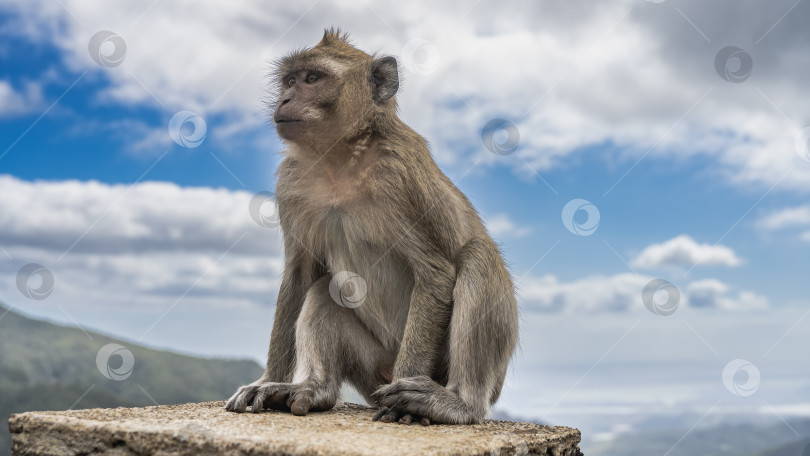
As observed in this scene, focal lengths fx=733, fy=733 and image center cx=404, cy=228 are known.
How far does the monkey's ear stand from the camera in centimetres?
749

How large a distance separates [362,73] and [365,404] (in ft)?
11.3

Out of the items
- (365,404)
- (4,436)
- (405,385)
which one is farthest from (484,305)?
(4,436)

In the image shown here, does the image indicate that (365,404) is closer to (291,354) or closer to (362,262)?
(291,354)

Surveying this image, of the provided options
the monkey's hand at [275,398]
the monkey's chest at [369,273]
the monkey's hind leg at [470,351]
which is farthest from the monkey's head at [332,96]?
the monkey's hand at [275,398]

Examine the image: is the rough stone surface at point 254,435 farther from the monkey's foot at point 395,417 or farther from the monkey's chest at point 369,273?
the monkey's chest at point 369,273

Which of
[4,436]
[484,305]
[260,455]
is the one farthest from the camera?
[4,436]

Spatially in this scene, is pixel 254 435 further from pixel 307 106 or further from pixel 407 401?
pixel 307 106

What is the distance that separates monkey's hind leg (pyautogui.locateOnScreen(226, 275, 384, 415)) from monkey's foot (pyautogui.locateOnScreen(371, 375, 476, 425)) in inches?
28.5

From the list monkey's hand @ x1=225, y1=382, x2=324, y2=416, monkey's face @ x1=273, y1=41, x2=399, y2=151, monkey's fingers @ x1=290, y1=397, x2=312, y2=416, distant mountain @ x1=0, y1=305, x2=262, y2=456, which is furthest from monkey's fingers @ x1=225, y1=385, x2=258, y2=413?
distant mountain @ x1=0, y1=305, x2=262, y2=456

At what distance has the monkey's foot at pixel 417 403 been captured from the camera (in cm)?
629

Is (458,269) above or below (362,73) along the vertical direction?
below

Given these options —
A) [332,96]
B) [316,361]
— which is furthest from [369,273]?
[332,96]

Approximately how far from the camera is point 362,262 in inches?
279

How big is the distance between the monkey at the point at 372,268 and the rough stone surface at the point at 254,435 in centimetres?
37
